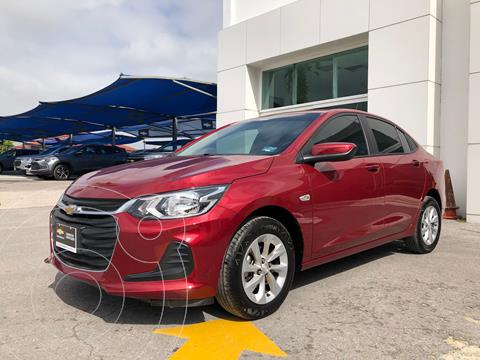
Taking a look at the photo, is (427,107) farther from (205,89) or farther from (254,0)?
(205,89)

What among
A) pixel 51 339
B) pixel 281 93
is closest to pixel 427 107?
pixel 281 93

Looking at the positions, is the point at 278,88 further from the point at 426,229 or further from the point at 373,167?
the point at 373,167

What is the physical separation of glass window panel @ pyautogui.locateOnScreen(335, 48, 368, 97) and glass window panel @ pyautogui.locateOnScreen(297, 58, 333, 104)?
0.82 ft

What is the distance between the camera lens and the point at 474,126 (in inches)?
291

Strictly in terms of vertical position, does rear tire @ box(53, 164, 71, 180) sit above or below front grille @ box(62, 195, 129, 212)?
above

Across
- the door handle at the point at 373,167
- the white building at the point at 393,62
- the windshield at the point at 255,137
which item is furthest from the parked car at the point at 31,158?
the door handle at the point at 373,167

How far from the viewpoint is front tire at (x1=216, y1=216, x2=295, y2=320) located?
2.87 meters

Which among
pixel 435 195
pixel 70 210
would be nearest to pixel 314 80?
pixel 435 195

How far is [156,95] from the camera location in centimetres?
1811

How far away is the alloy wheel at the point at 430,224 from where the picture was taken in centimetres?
504

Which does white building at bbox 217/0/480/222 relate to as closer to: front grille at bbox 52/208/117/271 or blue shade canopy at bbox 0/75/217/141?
blue shade canopy at bbox 0/75/217/141

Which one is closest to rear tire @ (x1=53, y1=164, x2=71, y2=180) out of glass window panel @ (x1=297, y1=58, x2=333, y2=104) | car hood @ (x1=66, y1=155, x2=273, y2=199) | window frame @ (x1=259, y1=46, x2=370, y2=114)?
window frame @ (x1=259, y1=46, x2=370, y2=114)

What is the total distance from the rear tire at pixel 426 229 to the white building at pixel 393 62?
271 centimetres

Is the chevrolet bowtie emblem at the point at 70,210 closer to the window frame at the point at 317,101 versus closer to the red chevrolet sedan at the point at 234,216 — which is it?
the red chevrolet sedan at the point at 234,216
